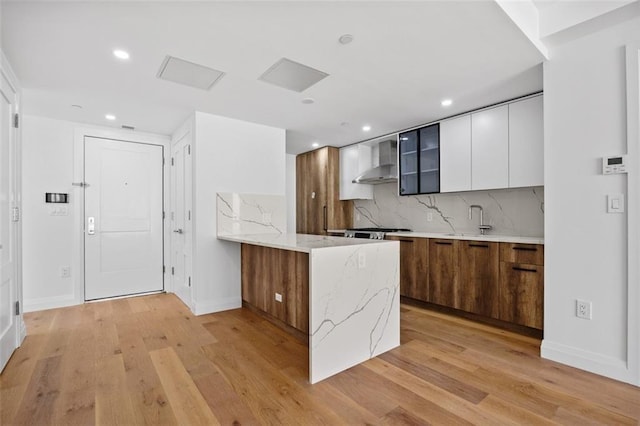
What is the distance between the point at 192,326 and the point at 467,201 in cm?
352

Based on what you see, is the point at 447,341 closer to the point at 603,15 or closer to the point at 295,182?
the point at 603,15

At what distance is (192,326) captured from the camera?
316 centimetres

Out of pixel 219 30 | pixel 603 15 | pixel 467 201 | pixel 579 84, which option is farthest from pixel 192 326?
pixel 603 15

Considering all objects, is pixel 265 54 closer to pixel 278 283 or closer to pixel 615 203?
pixel 278 283

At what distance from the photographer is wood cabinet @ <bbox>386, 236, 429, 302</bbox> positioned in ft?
12.2

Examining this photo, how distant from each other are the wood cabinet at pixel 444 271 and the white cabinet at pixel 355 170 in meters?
1.79

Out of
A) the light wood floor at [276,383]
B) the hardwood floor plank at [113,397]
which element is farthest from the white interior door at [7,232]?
the hardwood floor plank at [113,397]

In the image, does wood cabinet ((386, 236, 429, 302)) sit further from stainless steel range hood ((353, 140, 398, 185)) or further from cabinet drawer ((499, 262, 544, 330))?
stainless steel range hood ((353, 140, 398, 185))

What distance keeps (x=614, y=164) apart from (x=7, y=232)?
4449mm

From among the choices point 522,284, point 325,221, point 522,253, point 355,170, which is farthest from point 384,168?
point 522,284

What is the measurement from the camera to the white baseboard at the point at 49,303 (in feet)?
12.0

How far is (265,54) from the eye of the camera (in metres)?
2.30

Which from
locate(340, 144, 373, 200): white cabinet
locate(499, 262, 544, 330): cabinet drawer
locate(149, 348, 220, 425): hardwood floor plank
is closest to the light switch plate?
locate(499, 262, 544, 330): cabinet drawer

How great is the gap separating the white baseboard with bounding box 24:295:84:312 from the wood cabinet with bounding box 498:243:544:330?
4.90m
